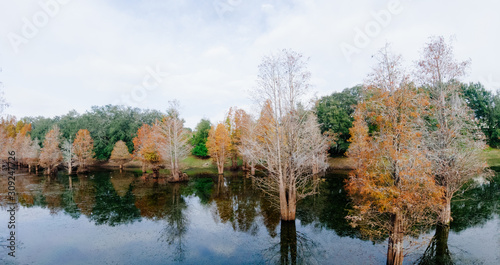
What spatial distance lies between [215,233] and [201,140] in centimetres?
4331

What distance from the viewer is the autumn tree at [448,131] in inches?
500

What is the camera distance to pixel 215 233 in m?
14.0

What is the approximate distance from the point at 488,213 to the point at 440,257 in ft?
33.4

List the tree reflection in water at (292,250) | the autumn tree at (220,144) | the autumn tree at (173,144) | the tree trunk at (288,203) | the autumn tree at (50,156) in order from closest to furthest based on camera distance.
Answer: the tree reflection in water at (292,250) → the tree trunk at (288,203) → the autumn tree at (173,144) → the autumn tree at (220,144) → the autumn tree at (50,156)

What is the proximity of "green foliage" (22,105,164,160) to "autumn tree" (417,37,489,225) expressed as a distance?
2203 inches

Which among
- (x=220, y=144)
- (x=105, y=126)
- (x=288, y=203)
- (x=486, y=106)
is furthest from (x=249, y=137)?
(x=486, y=106)

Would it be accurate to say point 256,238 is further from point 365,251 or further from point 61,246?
point 61,246

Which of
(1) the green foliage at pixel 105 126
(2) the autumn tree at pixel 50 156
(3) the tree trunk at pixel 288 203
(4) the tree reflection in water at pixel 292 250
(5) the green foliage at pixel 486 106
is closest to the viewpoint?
(4) the tree reflection in water at pixel 292 250

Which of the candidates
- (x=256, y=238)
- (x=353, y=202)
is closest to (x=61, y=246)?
(x=256, y=238)

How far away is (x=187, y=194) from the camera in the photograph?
24.9m

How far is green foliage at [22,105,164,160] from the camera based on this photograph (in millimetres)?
59900

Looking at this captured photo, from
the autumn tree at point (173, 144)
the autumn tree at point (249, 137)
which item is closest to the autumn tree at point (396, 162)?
the autumn tree at point (249, 137)

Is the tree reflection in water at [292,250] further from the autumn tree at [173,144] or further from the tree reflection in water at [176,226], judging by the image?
the autumn tree at [173,144]

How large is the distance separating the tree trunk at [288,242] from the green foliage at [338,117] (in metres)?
32.2
